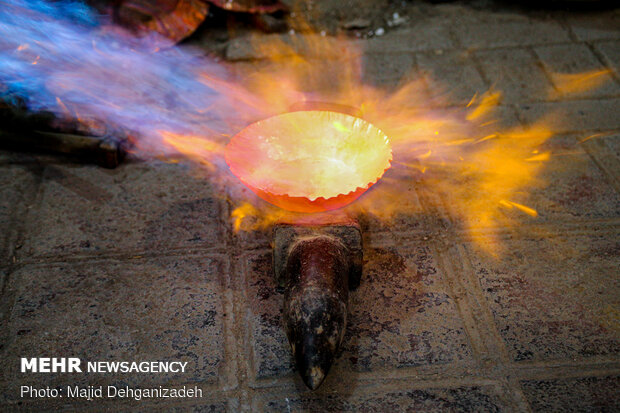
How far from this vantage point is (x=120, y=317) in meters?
2.21

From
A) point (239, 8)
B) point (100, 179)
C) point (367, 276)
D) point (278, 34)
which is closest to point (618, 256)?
point (367, 276)

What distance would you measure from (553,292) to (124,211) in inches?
81.6

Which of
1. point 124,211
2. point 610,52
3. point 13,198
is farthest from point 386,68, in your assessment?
point 13,198

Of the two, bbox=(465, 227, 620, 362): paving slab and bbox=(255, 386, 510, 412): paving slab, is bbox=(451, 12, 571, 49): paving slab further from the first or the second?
bbox=(255, 386, 510, 412): paving slab

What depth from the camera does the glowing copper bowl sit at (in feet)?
8.33

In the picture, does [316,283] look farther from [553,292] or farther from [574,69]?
[574,69]

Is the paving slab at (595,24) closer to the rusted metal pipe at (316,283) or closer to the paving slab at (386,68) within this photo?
the paving slab at (386,68)

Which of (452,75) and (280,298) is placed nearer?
(280,298)

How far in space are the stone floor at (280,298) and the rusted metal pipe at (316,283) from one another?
0.19m

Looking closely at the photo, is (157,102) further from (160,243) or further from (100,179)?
(160,243)

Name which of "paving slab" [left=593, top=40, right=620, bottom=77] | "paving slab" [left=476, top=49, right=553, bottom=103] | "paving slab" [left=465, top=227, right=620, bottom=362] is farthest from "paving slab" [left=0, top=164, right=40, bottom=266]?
"paving slab" [left=593, top=40, right=620, bottom=77]

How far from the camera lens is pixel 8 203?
2.71 m

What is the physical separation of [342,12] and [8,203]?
296 cm

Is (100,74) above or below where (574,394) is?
above
